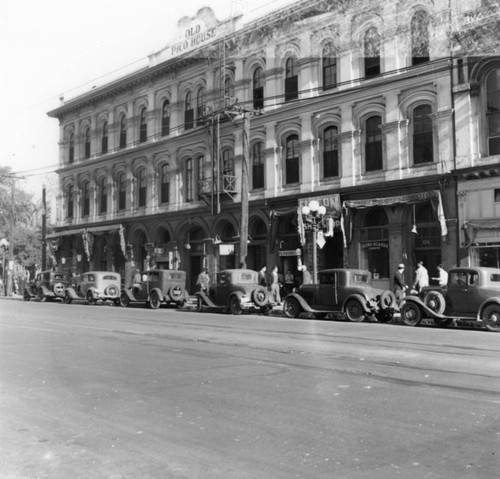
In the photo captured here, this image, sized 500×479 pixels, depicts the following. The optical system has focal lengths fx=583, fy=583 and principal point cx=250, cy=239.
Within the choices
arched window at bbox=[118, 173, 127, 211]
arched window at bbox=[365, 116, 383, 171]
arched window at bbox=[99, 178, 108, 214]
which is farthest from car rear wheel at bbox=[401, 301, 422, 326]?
arched window at bbox=[99, 178, 108, 214]

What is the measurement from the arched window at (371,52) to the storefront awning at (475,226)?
7671mm

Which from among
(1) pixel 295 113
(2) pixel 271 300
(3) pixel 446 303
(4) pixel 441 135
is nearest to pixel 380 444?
(3) pixel 446 303

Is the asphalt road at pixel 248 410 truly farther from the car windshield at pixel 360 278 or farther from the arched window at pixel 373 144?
the arched window at pixel 373 144

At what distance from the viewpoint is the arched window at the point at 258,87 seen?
29.6 m

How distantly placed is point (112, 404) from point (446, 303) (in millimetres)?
11896

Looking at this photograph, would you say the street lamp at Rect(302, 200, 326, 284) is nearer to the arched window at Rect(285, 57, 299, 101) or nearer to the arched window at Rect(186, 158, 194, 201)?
Result: the arched window at Rect(285, 57, 299, 101)

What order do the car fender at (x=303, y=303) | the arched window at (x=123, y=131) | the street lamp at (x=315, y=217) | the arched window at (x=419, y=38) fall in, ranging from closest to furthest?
the car fender at (x=303, y=303), the street lamp at (x=315, y=217), the arched window at (x=419, y=38), the arched window at (x=123, y=131)

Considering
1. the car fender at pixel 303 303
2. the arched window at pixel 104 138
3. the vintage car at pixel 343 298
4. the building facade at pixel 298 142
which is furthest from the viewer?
the arched window at pixel 104 138

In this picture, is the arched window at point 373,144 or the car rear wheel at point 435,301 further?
the arched window at point 373,144

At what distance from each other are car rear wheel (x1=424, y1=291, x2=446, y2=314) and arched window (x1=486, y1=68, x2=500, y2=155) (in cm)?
806

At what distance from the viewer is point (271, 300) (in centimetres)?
2175

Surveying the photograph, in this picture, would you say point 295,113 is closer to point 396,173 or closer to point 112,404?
point 396,173

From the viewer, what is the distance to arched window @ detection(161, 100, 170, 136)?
115 feet

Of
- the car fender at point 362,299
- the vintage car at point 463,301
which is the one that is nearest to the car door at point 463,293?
the vintage car at point 463,301
